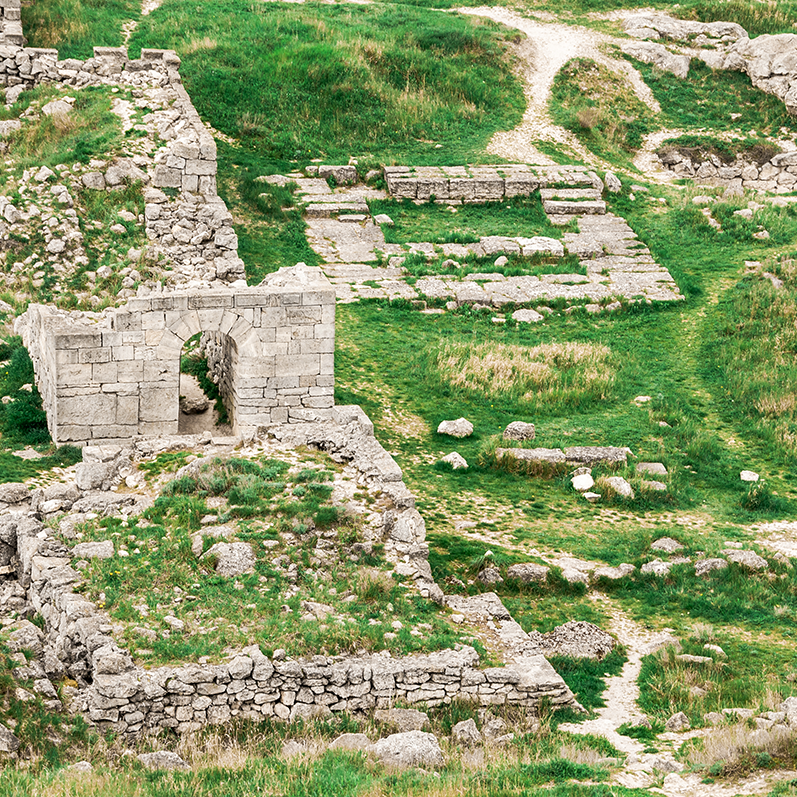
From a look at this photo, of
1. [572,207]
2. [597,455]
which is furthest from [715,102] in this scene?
[597,455]

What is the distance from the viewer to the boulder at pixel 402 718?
14.2 metres

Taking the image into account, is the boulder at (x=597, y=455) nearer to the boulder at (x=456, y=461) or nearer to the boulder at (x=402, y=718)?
the boulder at (x=456, y=461)

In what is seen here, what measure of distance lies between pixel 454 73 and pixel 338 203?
20.5 ft

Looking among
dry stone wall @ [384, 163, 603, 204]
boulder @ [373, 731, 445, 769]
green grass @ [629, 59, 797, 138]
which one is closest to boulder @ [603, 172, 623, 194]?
dry stone wall @ [384, 163, 603, 204]

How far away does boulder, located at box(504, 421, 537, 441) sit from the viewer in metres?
21.8

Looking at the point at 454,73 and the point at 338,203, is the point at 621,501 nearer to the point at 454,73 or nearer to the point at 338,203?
the point at 338,203

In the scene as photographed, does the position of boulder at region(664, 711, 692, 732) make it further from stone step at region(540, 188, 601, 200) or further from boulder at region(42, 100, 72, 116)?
stone step at region(540, 188, 601, 200)

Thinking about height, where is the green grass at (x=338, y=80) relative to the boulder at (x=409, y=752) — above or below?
above

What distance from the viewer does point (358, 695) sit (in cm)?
1438

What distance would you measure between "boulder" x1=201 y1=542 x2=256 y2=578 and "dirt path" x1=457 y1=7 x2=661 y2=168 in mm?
18755

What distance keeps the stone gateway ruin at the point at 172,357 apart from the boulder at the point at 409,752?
653 centimetres

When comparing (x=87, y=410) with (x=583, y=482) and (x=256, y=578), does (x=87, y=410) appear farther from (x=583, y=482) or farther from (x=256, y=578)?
(x=583, y=482)

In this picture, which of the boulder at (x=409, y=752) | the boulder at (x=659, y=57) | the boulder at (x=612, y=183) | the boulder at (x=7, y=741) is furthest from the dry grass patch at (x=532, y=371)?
the boulder at (x=659, y=57)

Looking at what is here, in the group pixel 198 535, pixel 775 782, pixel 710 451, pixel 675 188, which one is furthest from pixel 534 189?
pixel 775 782
